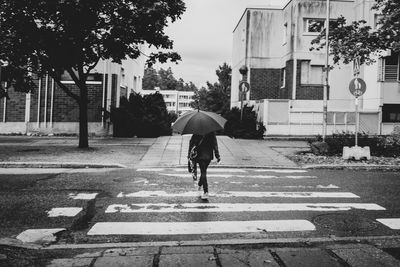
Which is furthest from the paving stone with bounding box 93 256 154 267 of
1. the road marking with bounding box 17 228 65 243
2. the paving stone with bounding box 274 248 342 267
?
the paving stone with bounding box 274 248 342 267

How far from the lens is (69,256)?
5129 mm

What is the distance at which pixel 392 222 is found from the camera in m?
7.02

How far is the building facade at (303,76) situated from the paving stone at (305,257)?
1431 centimetres

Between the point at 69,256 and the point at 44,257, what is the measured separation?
30 cm

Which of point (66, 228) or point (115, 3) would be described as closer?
point (66, 228)

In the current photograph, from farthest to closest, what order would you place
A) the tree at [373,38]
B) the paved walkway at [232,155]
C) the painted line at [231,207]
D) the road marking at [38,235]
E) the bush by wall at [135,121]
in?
the bush by wall at [135,121], the tree at [373,38], the paved walkway at [232,155], the painted line at [231,207], the road marking at [38,235]

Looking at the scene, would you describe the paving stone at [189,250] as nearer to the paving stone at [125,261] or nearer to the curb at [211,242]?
the curb at [211,242]

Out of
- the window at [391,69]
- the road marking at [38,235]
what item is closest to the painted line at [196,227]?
the road marking at [38,235]

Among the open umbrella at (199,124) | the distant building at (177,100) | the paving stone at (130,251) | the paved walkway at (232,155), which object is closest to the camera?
the paving stone at (130,251)

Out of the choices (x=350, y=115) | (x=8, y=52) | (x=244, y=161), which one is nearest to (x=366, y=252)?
(x=244, y=161)

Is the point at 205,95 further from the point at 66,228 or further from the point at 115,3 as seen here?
the point at 66,228

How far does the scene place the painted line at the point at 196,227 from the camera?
249 inches

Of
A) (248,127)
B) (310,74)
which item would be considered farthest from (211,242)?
(310,74)

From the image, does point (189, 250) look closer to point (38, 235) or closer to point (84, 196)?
point (38, 235)
